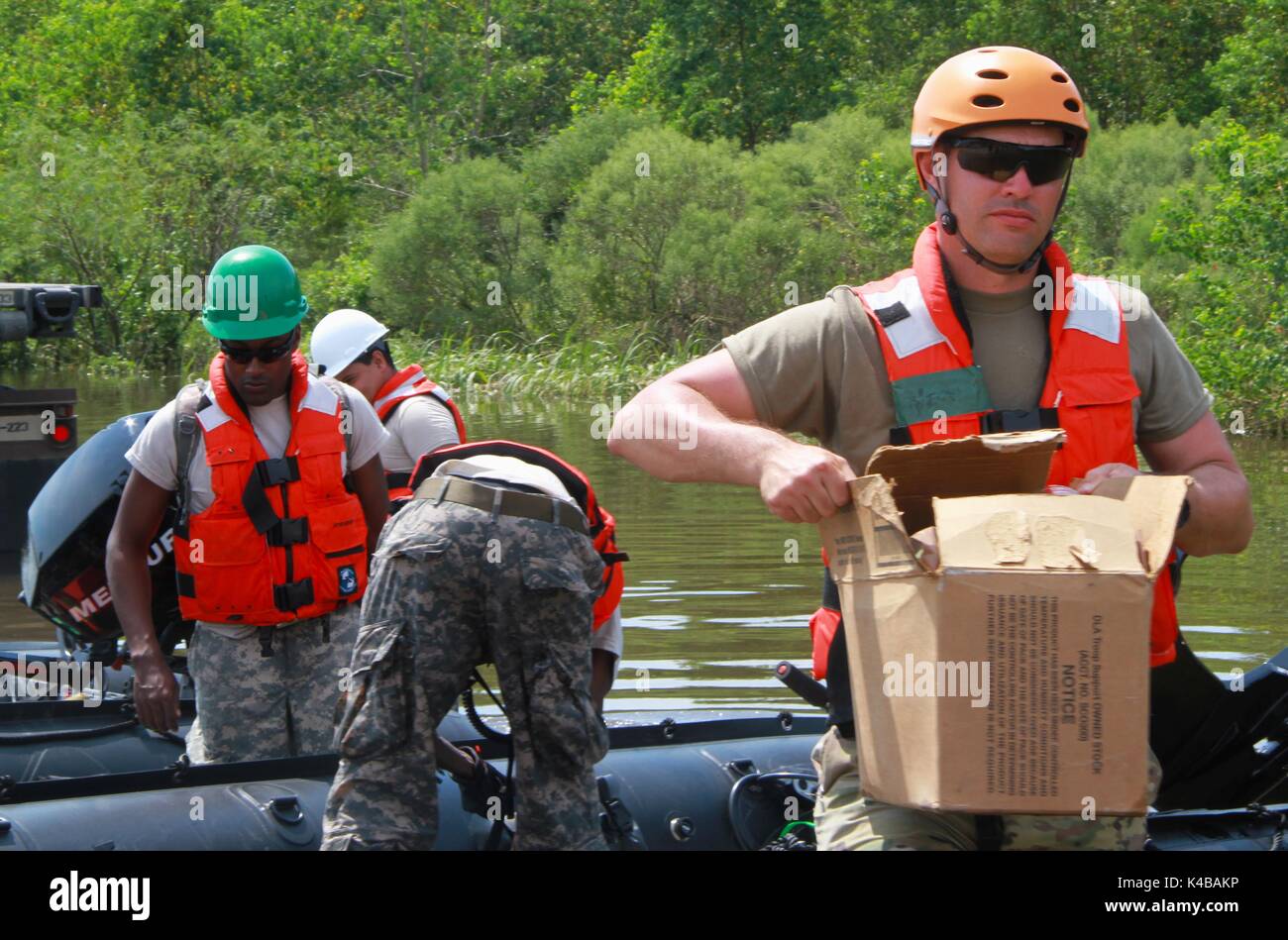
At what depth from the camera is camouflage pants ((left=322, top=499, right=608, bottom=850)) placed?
3.59m

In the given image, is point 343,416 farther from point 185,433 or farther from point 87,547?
point 87,547

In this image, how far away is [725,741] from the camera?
5219 mm

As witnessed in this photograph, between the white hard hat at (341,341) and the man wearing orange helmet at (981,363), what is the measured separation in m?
3.14

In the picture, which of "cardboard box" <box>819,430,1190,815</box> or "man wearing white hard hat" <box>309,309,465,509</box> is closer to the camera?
"cardboard box" <box>819,430,1190,815</box>

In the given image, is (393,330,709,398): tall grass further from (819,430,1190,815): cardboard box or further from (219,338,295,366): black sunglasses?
(819,430,1190,815): cardboard box

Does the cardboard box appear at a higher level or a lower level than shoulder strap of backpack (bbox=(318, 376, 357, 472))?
lower

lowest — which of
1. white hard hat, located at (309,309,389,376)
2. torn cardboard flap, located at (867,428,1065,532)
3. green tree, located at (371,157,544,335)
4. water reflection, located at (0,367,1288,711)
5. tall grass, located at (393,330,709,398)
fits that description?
water reflection, located at (0,367,1288,711)

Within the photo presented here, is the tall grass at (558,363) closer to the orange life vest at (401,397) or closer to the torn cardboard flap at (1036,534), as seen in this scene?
the orange life vest at (401,397)

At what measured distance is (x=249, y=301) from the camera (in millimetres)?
4801

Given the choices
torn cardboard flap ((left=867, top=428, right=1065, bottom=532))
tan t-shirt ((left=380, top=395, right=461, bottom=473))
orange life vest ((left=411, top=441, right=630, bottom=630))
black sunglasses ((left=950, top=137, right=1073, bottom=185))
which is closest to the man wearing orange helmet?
black sunglasses ((left=950, top=137, right=1073, bottom=185))

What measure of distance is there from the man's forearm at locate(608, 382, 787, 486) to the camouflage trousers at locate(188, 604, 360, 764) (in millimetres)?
2096

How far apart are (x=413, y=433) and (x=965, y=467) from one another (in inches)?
129
